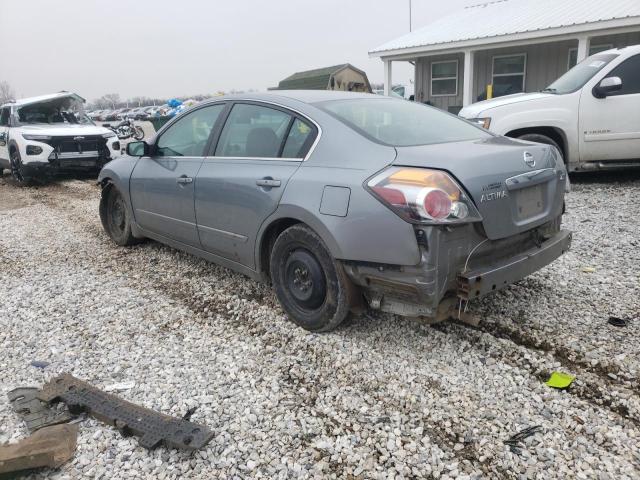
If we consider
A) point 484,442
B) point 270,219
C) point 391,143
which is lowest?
point 484,442

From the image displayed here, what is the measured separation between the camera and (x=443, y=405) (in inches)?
103

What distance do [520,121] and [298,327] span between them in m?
5.36

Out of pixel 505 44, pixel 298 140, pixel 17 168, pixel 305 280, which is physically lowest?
pixel 305 280

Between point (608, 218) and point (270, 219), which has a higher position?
point (270, 219)

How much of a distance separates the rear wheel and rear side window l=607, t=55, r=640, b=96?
10.8 metres

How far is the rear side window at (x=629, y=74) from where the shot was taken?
7.02 m

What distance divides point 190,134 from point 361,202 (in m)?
2.23

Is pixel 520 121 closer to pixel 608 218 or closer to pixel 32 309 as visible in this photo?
pixel 608 218

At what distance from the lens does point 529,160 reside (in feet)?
10.1

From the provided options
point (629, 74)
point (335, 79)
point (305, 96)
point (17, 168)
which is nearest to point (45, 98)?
point (17, 168)

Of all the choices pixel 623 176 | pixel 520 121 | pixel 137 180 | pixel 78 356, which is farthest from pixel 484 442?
pixel 623 176

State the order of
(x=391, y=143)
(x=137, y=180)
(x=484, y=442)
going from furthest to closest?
(x=137, y=180), (x=391, y=143), (x=484, y=442)

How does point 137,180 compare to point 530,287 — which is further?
point 137,180

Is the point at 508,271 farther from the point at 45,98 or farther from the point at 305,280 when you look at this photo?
the point at 45,98
